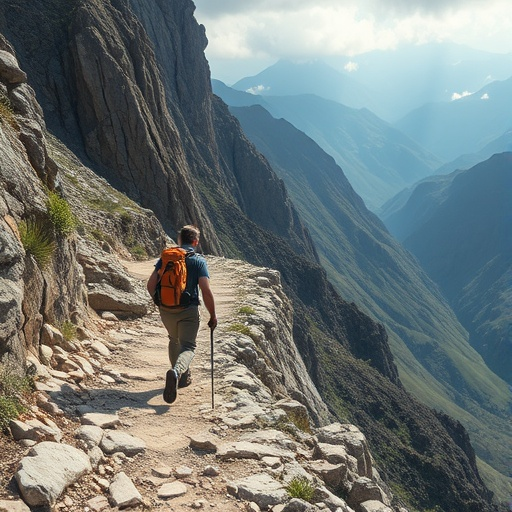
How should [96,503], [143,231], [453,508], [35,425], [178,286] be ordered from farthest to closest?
[453,508], [143,231], [178,286], [35,425], [96,503]

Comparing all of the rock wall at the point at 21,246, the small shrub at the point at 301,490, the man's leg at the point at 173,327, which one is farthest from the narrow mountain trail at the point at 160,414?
the rock wall at the point at 21,246

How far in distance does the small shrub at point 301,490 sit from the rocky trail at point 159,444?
3 centimetres

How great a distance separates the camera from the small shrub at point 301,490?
25.5 feet

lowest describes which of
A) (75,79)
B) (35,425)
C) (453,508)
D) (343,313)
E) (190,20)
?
(453,508)

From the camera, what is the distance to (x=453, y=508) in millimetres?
77562

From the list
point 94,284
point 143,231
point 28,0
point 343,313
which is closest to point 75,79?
point 28,0

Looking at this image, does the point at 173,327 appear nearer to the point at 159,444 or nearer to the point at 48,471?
the point at 159,444

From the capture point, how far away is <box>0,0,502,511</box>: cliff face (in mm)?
52094

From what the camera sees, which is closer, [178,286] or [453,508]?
[178,286]

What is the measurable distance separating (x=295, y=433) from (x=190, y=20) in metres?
152

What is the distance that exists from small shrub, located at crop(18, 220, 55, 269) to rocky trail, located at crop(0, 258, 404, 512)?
188 cm

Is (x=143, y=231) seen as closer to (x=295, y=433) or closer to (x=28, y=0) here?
(x=295, y=433)

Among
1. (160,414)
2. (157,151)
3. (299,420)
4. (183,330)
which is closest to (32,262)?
(183,330)

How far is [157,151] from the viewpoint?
60.8m
